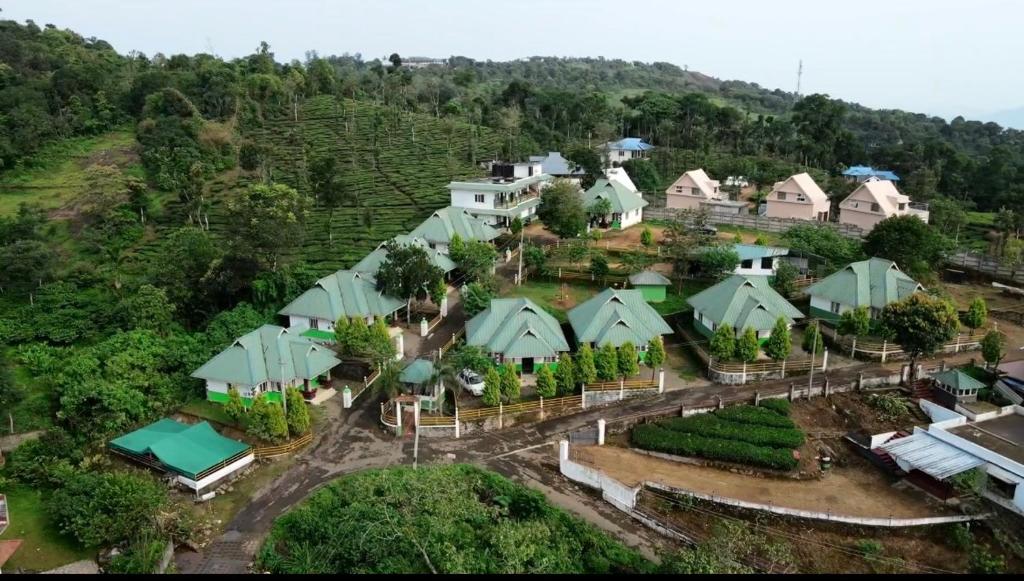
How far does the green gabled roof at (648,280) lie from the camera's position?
35719mm

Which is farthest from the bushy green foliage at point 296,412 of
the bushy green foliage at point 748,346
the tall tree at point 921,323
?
the tall tree at point 921,323

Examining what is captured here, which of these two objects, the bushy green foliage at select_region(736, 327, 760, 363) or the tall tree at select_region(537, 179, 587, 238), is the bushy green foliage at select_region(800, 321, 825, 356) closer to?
the bushy green foliage at select_region(736, 327, 760, 363)

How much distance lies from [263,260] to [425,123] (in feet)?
137

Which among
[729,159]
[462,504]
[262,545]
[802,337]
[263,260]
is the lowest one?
[262,545]

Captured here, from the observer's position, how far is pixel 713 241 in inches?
1596

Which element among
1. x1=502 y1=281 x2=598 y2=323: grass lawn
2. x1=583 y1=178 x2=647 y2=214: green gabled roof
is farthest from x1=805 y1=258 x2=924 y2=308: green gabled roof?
x1=583 y1=178 x2=647 y2=214: green gabled roof

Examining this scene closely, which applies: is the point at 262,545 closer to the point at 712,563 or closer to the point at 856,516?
the point at 712,563

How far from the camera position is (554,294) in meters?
37.3

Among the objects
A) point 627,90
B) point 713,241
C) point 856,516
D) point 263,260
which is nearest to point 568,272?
point 713,241

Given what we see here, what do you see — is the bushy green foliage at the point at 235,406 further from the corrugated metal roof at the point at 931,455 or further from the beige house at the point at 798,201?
the beige house at the point at 798,201

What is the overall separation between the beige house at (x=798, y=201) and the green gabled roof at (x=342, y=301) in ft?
101

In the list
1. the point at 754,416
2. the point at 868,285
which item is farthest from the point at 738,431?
the point at 868,285

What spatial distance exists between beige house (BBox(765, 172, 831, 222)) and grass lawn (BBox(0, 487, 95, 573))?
150ft

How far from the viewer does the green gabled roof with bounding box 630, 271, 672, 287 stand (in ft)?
117
